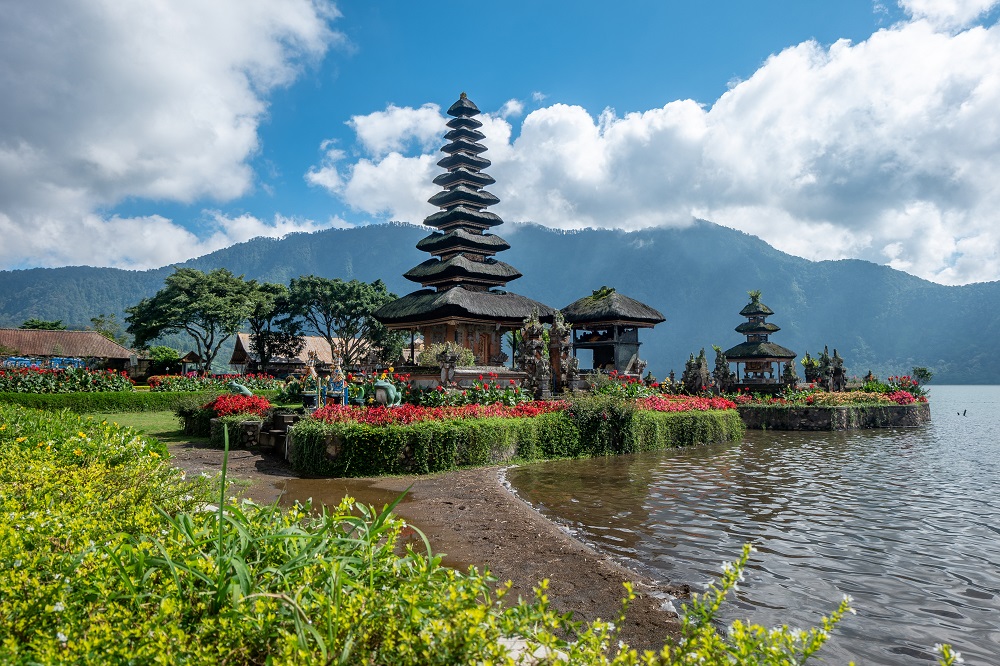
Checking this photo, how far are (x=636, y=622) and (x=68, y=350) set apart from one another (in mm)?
60409

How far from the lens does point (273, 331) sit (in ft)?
176

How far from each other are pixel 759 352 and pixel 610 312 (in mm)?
20426

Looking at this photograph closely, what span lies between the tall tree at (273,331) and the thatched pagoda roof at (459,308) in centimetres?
2052

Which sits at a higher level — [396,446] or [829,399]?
[829,399]

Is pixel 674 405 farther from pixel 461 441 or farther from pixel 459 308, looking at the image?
pixel 459 308

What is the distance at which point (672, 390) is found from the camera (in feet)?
99.9

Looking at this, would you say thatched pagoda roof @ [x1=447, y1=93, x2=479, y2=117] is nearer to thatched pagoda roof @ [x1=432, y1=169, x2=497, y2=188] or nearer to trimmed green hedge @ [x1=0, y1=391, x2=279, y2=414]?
thatched pagoda roof @ [x1=432, y1=169, x2=497, y2=188]

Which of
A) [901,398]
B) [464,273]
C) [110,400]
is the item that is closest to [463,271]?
[464,273]

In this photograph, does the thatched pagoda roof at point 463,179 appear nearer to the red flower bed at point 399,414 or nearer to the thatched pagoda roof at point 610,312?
the thatched pagoda roof at point 610,312

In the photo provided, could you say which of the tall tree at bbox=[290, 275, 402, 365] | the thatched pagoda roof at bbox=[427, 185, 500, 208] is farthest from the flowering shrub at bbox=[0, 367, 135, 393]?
the tall tree at bbox=[290, 275, 402, 365]

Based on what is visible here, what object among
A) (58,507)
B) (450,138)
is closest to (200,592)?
(58,507)

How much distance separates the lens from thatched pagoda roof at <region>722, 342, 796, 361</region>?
153 feet

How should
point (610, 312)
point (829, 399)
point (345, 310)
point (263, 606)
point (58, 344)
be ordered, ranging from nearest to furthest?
1. point (263, 606)
2. point (829, 399)
3. point (610, 312)
4. point (58, 344)
5. point (345, 310)

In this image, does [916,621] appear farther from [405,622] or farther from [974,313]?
[974,313]
